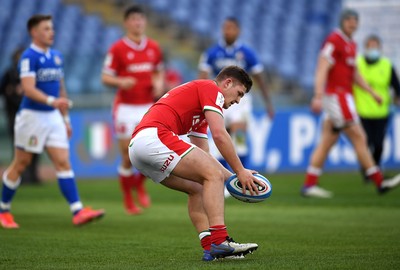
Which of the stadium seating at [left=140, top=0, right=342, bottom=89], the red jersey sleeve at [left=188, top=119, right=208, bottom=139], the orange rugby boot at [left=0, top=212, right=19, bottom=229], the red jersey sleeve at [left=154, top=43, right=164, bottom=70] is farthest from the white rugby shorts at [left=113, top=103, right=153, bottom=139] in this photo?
the stadium seating at [left=140, top=0, right=342, bottom=89]

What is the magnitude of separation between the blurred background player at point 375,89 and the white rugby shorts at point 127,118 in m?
5.40

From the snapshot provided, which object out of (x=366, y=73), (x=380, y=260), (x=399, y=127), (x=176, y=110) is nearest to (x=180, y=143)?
(x=176, y=110)

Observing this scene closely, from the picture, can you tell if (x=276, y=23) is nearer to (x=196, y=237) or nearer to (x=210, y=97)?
(x=196, y=237)

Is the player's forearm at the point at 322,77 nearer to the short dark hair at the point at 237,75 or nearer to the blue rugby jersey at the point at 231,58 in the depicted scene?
the blue rugby jersey at the point at 231,58

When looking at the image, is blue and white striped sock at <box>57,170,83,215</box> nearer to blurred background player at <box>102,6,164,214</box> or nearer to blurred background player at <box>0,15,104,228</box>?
blurred background player at <box>0,15,104,228</box>

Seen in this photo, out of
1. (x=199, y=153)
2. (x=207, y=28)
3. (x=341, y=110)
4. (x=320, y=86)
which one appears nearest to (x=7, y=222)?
(x=199, y=153)

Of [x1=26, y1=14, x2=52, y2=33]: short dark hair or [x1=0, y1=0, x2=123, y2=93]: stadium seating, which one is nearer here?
[x1=26, y1=14, x2=52, y2=33]: short dark hair

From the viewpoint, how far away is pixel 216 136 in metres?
6.44

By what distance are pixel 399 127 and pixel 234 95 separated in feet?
39.4

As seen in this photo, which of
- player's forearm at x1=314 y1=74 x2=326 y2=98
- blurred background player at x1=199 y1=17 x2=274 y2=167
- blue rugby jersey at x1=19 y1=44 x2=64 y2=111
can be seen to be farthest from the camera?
blurred background player at x1=199 y1=17 x2=274 y2=167

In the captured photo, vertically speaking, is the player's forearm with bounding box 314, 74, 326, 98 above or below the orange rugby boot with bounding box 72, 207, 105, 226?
above

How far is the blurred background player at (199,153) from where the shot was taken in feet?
21.2

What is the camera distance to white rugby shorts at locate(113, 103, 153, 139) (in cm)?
1147

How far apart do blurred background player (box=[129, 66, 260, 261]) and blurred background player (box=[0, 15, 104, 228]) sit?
9.54 ft
